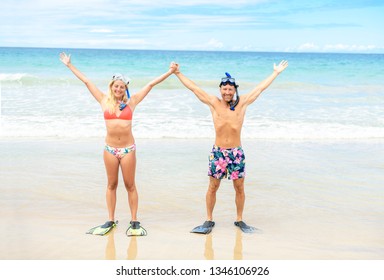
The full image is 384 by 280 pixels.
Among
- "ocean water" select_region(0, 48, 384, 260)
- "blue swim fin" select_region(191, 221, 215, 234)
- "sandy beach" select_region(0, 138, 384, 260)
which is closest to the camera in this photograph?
"sandy beach" select_region(0, 138, 384, 260)

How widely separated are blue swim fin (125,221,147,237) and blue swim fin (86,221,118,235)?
0.72ft

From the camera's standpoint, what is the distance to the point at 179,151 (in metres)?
10.5

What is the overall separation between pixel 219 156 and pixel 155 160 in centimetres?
369

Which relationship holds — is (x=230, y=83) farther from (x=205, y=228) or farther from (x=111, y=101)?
(x=205, y=228)

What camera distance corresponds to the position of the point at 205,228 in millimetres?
6121

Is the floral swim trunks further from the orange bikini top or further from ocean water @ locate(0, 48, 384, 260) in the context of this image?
the orange bikini top

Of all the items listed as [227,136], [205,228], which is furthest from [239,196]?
[227,136]

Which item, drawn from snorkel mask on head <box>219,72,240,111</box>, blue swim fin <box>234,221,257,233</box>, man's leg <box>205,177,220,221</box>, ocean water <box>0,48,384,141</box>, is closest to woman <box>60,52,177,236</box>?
snorkel mask on head <box>219,72,240,111</box>

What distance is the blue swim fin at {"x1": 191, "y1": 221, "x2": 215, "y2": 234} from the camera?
6.07 meters

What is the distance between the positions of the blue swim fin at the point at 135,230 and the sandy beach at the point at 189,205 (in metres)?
0.09

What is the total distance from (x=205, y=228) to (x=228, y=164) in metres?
0.82

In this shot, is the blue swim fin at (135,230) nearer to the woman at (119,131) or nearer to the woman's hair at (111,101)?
the woman at (119,131)

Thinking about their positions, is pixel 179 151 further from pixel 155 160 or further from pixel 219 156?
pixel 219 156

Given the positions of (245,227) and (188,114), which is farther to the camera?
(188,114)
